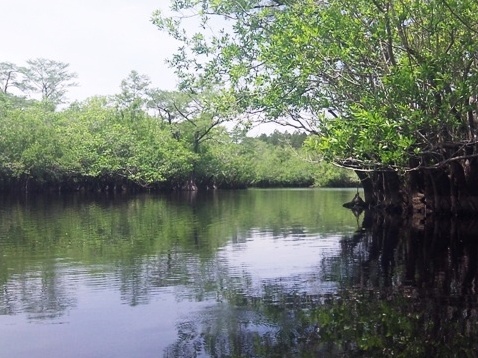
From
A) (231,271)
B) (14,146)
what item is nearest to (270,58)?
(231,271)

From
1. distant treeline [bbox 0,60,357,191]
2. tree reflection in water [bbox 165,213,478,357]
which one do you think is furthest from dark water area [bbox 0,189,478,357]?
distant treeline [bbox 0,60,357,191]

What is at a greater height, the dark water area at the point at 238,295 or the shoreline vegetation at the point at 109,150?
the shoreline vegetation at the point at 109,150

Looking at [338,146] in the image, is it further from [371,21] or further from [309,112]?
[309,112]

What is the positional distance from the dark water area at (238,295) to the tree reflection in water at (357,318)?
3 cm

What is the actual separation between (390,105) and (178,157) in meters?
50.6

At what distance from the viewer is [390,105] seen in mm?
15266

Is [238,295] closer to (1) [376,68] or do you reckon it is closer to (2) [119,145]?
(1) [376,68]

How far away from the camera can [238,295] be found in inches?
417

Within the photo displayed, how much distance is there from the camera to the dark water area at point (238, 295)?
25.3 ft

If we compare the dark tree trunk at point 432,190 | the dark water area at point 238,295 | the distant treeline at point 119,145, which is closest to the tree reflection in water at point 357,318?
the dark water area at point 238,295

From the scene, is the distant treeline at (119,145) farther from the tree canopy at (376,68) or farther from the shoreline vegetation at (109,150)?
the tree canopy at (376,68)

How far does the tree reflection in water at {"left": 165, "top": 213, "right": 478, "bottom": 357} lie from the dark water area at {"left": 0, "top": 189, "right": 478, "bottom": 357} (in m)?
0.03

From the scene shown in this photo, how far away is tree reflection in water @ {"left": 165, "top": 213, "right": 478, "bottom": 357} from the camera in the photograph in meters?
7.44

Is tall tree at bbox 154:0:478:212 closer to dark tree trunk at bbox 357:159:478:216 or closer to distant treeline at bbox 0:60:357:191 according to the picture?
dark tree trunk at bbox 357:159:478:216
